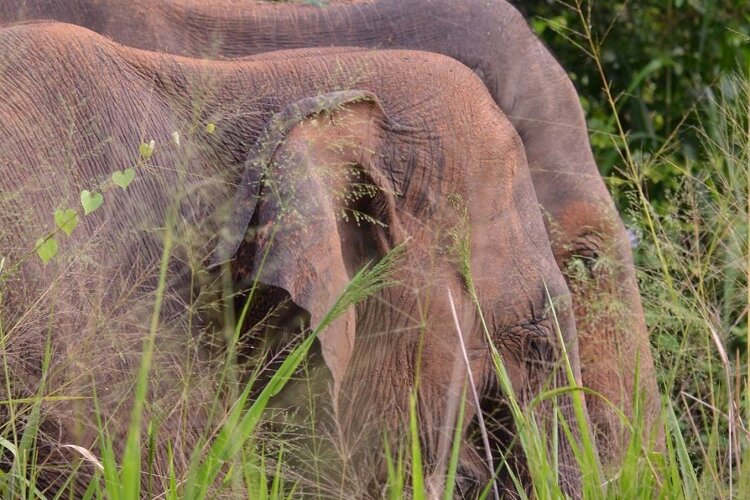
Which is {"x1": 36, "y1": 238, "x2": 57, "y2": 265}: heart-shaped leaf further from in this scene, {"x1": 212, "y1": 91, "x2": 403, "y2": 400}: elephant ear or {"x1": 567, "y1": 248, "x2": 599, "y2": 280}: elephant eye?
{"x1": 567, "y1": 248, "x2": 599, "y2": 280}: elephant eye

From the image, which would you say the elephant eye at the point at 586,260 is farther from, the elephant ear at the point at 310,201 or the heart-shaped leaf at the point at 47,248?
the heart-shaped leaf at the point at 47,248

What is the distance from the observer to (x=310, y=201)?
2459 millimetres

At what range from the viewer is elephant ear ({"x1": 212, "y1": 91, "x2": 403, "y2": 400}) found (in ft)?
7.93

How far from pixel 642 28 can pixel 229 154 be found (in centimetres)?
309

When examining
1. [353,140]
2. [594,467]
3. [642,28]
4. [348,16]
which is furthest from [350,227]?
[642,28]

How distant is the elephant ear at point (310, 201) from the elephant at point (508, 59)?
0.48m

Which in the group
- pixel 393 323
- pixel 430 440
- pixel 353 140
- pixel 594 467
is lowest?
pixel 430 440

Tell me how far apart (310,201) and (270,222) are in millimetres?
82

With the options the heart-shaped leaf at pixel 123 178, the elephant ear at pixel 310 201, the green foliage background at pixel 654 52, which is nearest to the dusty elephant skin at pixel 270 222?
the elephant ear at pixel 310 201

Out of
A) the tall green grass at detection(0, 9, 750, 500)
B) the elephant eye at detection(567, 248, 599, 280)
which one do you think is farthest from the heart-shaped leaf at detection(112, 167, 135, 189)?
the elephant eye at detection(567, 248, 599, 280)

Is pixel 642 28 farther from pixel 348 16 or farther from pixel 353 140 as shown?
pixel 353 140

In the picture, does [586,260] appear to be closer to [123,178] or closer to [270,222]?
[270,222]

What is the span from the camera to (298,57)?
2.81 m

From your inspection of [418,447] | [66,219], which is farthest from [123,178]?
[418,447]
